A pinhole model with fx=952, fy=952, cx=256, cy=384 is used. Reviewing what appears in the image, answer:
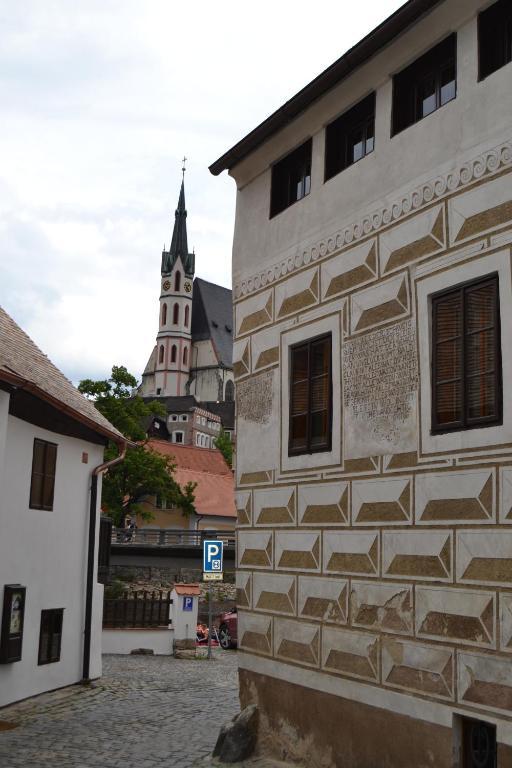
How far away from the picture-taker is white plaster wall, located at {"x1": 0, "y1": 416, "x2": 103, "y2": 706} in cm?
1543

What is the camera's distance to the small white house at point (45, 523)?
50.2 ft

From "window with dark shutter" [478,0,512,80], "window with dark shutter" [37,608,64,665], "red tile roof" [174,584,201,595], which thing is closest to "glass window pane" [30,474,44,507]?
"window with dark shutter" [37,608,64,665]

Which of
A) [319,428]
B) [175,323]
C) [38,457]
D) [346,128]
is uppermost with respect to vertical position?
[175,323]

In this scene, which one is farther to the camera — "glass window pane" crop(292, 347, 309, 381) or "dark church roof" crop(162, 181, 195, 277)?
"dark church roof" crop(162, 181, 195, 277)

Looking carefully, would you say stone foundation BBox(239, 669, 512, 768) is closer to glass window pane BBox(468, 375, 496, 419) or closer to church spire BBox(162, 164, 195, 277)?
glass window pane BBox(468, 375, 496, 419)

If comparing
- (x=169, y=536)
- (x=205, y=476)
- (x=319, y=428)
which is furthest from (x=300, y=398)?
(x=205, y=476)

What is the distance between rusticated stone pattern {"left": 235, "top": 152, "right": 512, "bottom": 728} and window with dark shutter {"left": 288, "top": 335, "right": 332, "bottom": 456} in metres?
0.23

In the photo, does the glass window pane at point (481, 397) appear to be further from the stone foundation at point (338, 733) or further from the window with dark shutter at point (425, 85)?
the window with dark shutter at point (425, 85)

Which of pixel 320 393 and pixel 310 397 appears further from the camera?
pixel 310 397

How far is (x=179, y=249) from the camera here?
120500 millimetres

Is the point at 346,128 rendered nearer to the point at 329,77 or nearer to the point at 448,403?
the point at 329,77

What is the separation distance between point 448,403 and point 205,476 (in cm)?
5587

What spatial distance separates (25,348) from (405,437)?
39.4 feet

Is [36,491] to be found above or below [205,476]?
below
